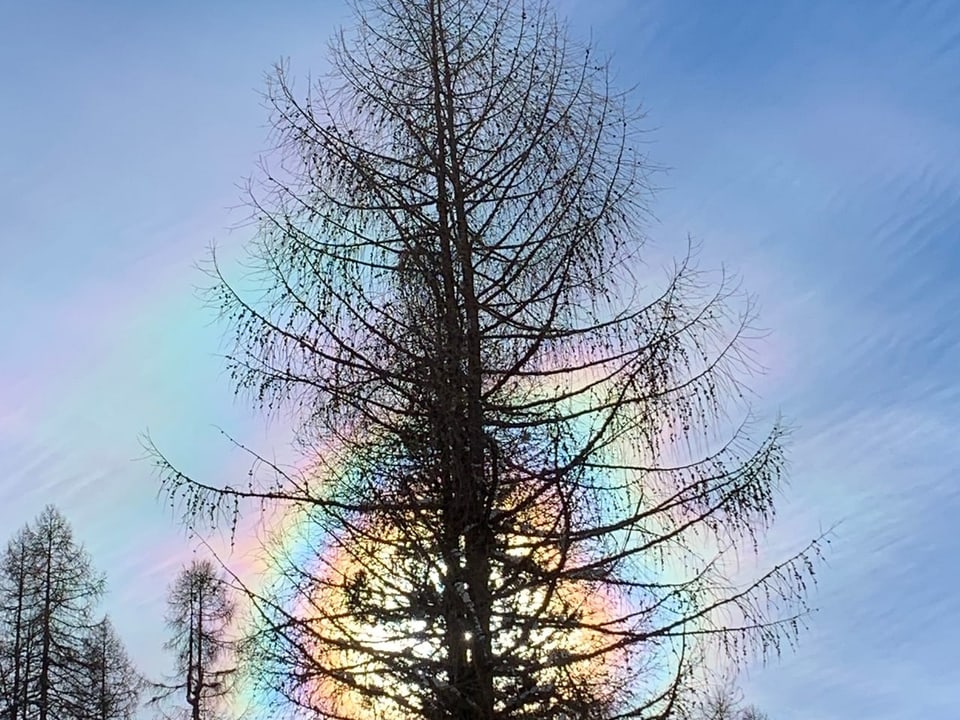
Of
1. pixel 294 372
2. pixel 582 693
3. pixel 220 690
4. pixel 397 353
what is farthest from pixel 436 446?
pixel 220 690

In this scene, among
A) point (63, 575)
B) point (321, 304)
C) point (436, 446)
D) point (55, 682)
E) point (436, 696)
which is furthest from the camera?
point (63, 575)

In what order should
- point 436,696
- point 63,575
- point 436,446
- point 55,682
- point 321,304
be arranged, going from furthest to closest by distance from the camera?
point 63,575 < point 55,682 < point 321,304 < point 436,446 < point 436,696

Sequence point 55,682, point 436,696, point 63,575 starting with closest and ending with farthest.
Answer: point 436,696
point 55,682
point 63,575

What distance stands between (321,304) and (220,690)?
19.6 meters

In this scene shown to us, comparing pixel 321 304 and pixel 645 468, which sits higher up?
pixel 321 304

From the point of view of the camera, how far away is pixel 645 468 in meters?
5.54

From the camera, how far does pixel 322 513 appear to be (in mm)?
5477

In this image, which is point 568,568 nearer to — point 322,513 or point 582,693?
point 582,693

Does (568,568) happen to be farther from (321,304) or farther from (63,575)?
(63,575)

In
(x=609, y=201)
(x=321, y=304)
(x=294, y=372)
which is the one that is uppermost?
(x=609, y=201)

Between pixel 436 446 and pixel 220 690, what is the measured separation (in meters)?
19.8

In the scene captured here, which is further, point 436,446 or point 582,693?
point 436,446

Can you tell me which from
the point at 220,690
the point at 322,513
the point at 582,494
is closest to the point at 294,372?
the point at 322,513

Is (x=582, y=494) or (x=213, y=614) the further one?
(x=213, y=614)
